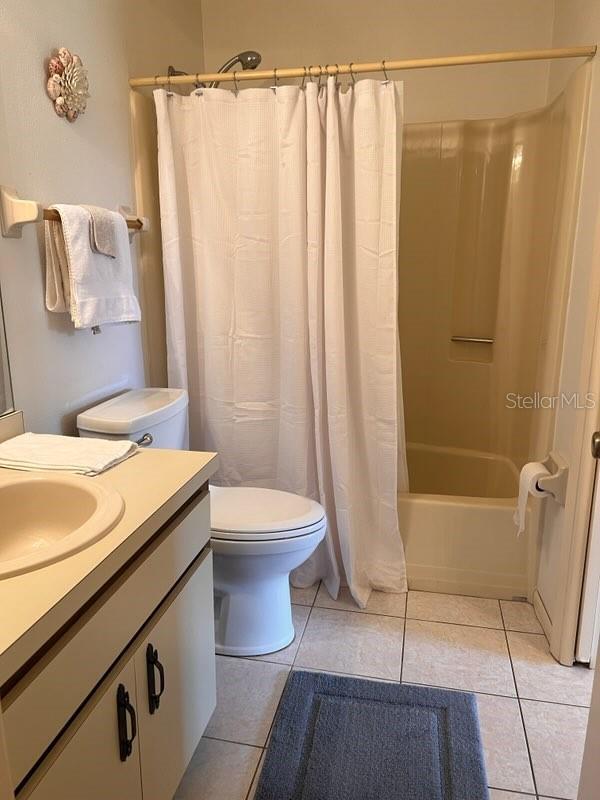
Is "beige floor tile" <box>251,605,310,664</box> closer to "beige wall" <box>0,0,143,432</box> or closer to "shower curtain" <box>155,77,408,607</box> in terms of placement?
"shower curtain" <box>155,77,408,607</box>

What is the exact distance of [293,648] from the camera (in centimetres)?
200

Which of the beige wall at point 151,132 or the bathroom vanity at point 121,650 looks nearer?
the bathroom vanity at point 121,650

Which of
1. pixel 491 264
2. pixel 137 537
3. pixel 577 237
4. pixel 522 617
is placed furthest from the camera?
pixel 491 264

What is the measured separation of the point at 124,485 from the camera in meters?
1.25

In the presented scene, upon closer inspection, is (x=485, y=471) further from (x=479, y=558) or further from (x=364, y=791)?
(x=364, y=791)

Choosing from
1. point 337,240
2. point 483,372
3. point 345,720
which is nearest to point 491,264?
point 483,372

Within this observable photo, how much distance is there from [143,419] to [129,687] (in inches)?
31.9

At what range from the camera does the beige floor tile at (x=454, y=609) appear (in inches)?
85.1

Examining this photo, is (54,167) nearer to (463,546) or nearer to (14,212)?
(14,212)

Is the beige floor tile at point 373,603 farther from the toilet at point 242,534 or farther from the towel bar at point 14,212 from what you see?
the towel bar at point 14,212

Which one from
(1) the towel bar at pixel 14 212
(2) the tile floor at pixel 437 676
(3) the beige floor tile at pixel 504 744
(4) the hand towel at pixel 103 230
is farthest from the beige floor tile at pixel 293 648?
(1) the towel bar at pixel 14 212

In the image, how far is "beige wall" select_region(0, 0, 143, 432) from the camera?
4.85 feet

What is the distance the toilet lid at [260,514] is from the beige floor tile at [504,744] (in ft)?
2.39

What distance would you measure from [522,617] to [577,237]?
4.43 ft
